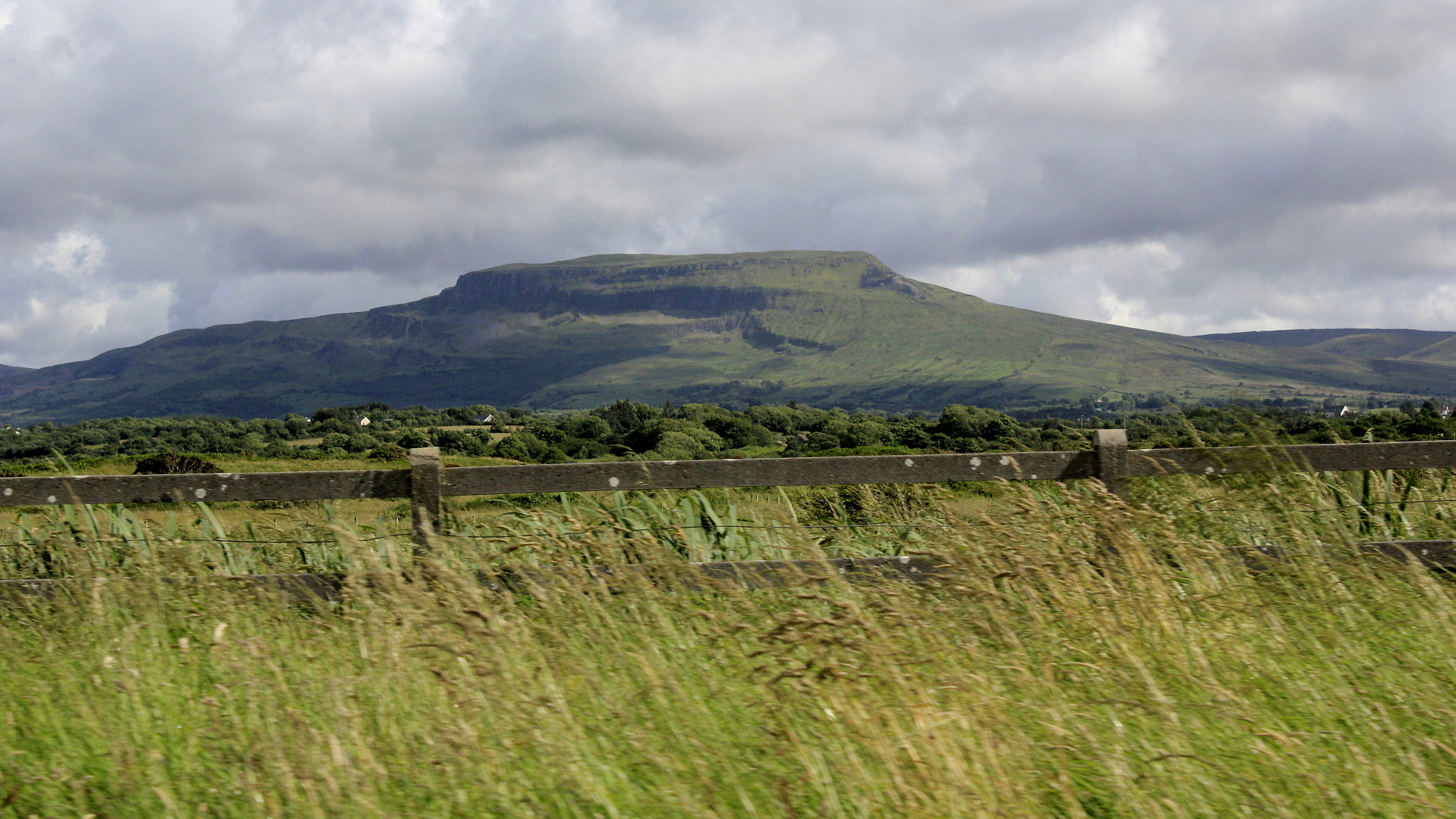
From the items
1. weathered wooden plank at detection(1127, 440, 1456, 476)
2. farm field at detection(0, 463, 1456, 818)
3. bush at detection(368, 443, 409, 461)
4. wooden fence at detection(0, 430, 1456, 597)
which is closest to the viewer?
farm field at detection(0, 463, 1456, 818)

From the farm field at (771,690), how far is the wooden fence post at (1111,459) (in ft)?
1.32

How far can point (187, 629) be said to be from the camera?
451 cm

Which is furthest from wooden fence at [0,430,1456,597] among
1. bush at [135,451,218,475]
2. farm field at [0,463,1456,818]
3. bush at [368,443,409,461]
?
bush at [368,443,409,461]

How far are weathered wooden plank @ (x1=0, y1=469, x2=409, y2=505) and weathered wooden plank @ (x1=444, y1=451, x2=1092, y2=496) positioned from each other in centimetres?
42

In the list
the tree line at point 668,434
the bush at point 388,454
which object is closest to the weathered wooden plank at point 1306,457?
the tree line at point 668,434

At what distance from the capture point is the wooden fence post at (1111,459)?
A: 17.7 feet

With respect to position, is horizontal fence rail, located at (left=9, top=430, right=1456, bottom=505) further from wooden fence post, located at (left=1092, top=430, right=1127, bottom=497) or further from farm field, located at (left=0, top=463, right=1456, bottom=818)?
farm field, located at (left=0, top=463, right=1456, bottom=818)

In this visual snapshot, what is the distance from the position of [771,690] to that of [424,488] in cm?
288

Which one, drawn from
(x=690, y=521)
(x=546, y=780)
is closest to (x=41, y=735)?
(x=546, y=780)

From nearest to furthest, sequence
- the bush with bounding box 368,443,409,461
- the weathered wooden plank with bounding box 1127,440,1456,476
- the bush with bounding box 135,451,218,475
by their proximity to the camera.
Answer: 1. the weathered wooden plank with bounding box 1127,440,1456,476
2. the bush with bounding box 135,451,218,475
3. the bush with bounding box 368,443,409,461

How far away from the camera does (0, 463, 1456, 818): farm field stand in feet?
8.77

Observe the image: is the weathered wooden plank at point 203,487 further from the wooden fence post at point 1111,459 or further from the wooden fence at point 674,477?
the wooden fence post at point 1111,459

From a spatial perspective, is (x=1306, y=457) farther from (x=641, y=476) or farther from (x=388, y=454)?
(x=388, y=454)

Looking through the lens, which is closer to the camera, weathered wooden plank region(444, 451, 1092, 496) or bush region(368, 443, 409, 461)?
weathered wooden plank region(444, 451, 1092, 496)
